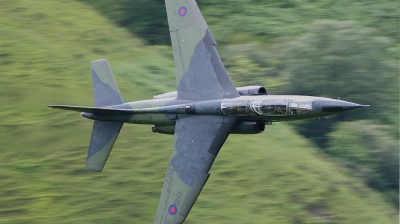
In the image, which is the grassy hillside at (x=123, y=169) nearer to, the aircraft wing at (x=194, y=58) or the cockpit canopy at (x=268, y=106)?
the aircraft wing at (x=194, y=58)

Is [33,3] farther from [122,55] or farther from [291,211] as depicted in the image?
→ [291,211]

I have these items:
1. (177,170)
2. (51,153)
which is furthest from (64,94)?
(177,170)

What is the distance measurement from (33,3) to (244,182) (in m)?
23.4

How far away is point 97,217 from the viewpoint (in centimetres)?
3466

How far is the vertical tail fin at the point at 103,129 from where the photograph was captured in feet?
95.8

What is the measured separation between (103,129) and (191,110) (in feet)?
13.1

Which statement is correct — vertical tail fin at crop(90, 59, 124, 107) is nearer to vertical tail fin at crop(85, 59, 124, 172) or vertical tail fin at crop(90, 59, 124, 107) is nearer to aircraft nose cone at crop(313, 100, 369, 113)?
vertical tail fin at crop(85, 59, 124, 172)

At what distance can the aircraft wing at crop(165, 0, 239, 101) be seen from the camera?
27812 mm

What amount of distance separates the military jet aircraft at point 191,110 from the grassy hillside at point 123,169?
6793 mm

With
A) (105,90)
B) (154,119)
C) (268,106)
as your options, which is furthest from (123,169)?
(268,106)

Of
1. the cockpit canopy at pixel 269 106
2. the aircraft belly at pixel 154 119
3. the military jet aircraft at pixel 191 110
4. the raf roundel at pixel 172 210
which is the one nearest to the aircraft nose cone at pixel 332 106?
the military jet aircraft at pixel 191 110

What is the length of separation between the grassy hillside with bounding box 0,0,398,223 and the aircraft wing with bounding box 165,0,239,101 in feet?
30.5

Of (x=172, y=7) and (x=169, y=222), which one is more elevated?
(x=172, y=7)

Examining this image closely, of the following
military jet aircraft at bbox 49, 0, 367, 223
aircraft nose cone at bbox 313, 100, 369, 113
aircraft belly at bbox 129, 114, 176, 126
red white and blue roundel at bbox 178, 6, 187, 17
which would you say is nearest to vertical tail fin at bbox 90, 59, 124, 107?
military jet aircraft at bbox 49, 0, 367, 223
